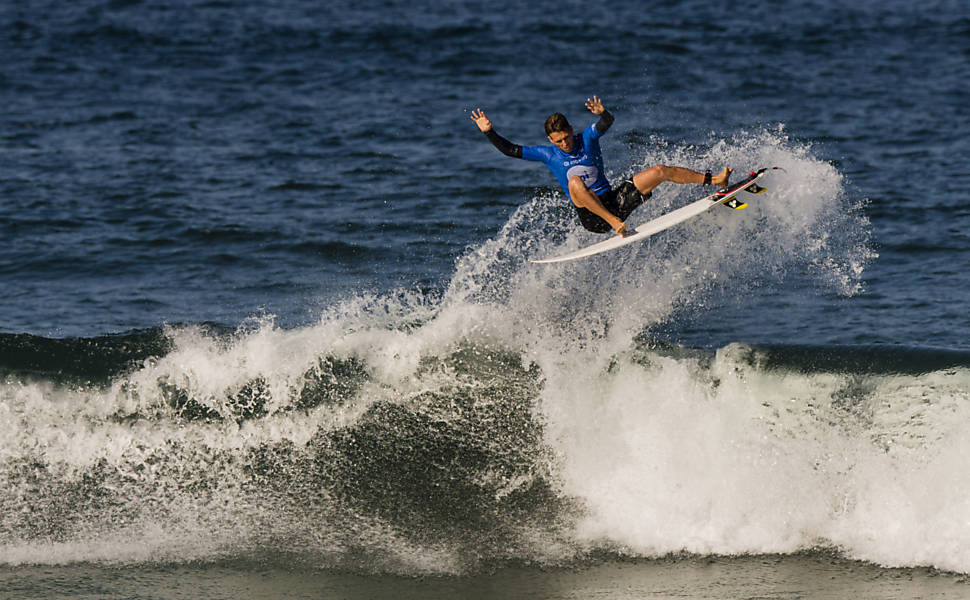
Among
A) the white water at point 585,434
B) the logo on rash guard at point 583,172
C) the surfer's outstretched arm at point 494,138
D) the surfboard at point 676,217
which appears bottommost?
the white water at point 585,434

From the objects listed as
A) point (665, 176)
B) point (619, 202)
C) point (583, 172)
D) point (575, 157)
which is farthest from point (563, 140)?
point (665, 176)

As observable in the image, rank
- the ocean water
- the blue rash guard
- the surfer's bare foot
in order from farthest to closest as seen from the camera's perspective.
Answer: the surfer's bare foot → the blue rash guard → the ocean water

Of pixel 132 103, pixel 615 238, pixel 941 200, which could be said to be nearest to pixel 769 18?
pixel 941 200

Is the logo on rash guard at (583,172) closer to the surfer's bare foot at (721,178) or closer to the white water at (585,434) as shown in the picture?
the surfer's bare foot at (721,178)

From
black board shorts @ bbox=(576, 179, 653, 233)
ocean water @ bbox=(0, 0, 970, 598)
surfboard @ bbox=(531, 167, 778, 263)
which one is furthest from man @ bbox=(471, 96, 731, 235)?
ocean water @ bbox=(0, 0, 970, 598)

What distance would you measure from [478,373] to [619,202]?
7.81ft

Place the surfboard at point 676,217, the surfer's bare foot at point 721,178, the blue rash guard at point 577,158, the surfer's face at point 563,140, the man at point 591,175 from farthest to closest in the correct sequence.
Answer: the surfboard at point 676,217 → the surfer's bare foot at point 721,178 → the blue rash guard at point 577,158 → the man at point 591,175 → the surfer's face at point 563,140

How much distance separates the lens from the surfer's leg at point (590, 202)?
11438 millimetres

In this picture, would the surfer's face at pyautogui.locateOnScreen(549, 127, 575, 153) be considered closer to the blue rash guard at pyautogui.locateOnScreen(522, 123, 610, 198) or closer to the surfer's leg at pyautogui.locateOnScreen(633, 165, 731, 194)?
the blue rash guard at pyautogui.locateOnScreen(522, 123, 610, 198)

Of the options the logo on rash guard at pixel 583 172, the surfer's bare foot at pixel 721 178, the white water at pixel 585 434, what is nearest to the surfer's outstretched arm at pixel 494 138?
the logo on rash guard at pixel 583 172

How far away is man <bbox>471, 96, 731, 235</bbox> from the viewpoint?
1139cm

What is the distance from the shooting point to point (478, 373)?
1174cm

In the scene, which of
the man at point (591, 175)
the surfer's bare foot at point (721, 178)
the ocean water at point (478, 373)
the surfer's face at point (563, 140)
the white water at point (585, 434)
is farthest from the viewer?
the surfer's bare foot at point (721, 178)

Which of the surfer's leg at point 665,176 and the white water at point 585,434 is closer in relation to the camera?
the white water at point 585,434
